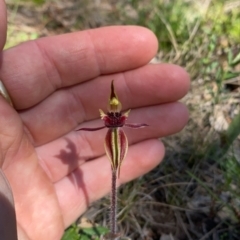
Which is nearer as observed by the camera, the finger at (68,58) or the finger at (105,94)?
the finger at (68,58)

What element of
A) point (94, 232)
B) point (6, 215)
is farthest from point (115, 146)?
point (94, 232)

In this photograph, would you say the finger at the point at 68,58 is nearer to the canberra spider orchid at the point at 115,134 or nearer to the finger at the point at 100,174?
the finger at the point at 100,174

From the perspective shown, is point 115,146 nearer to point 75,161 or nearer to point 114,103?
point 114,103

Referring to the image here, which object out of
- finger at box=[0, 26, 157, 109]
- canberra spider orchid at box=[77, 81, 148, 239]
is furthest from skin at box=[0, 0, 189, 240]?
canberra spider orchid at box=[77, 81, 148, 239]

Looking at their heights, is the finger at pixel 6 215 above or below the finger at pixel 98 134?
above

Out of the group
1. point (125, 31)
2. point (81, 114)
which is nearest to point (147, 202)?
point (81, 114)

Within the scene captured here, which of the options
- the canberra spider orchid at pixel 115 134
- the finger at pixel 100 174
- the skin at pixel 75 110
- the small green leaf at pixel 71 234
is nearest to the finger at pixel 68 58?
the skin at pixel 75 110

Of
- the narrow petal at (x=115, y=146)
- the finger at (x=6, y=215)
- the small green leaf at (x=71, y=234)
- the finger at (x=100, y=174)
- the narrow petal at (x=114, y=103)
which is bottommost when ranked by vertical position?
the small green leaf at (x=71, y=234)

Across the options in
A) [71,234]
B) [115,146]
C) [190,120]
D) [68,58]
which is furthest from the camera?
[190,120]
